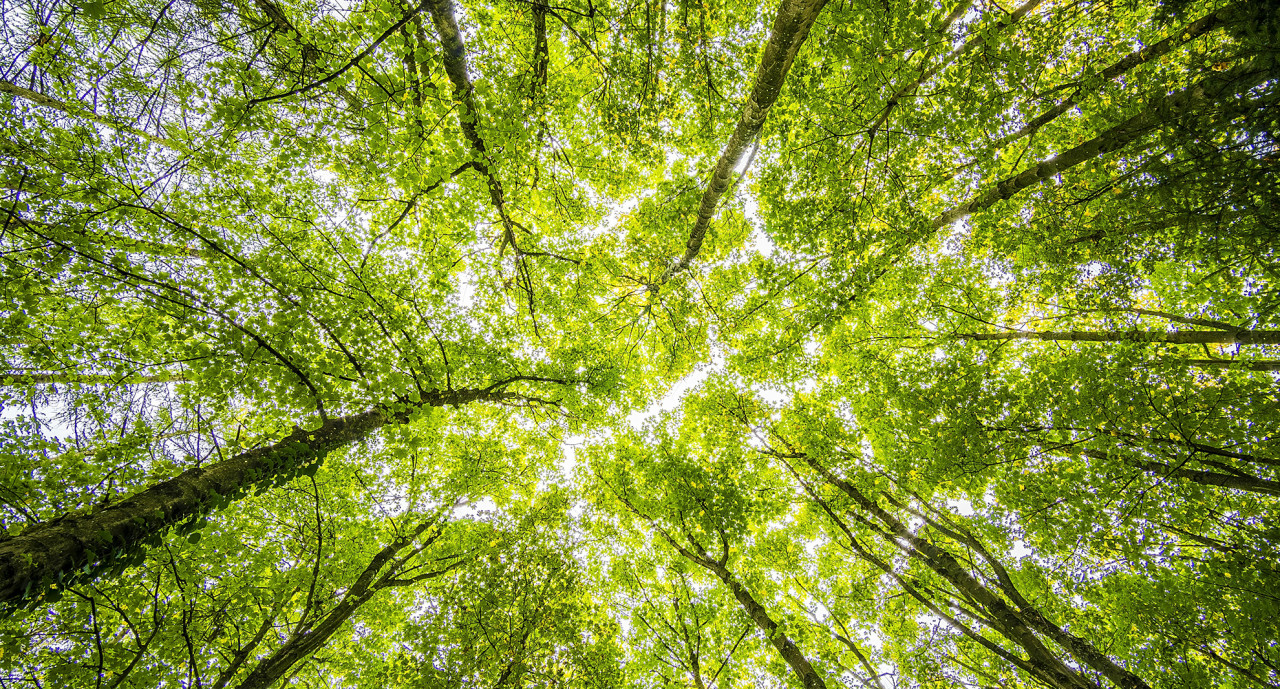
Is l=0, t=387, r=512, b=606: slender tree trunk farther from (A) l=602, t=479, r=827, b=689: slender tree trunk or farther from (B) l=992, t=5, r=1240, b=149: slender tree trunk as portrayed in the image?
(B) l=992, t=5, r=1240, b=149: slender tree trunk

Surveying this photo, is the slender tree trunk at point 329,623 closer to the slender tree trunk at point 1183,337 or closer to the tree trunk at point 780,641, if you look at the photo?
the tree trunk at point 780,641

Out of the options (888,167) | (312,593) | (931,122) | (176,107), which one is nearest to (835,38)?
(931,122)

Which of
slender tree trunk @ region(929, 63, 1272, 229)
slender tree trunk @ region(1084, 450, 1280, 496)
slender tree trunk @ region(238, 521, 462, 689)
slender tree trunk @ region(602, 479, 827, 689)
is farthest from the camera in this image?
slender tree trunk @ region(602, 479, 827, 689)

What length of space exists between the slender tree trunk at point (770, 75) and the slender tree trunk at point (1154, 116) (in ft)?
10.2

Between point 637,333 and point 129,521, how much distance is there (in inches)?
349

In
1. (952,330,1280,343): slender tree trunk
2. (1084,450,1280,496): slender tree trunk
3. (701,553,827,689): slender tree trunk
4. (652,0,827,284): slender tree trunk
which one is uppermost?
(652,0,827,284): slender tree trunk

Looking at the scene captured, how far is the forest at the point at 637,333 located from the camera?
405cm

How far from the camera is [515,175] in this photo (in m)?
6.65

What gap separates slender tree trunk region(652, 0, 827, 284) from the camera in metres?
3.79

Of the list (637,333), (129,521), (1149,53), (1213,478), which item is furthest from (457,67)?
(1213,478)

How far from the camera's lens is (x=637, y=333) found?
1073 cm

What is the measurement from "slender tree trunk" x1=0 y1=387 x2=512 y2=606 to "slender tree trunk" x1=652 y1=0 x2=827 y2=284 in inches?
282

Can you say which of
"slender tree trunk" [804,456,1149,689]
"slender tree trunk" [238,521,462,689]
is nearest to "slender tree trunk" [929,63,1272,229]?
"slender tree trunk" [804,456,1149,689]

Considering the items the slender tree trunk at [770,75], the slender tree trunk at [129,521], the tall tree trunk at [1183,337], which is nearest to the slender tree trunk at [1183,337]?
the tall tree trunk at [1183,337]
